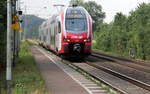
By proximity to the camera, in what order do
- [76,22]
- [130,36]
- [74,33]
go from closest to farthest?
[74,33]
[76,22]
[130,36]

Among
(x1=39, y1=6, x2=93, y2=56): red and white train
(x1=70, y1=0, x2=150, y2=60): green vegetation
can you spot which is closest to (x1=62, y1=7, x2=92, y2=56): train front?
(x1=39, y1=6, x2=93, y2=56): red and white train

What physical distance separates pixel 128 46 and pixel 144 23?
4.34m

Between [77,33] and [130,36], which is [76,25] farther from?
[130,36]

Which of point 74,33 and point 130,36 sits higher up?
point 74,33

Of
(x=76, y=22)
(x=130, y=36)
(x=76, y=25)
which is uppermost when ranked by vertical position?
(x=76, y=22)

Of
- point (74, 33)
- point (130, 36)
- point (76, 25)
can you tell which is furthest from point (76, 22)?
point (130, 36)

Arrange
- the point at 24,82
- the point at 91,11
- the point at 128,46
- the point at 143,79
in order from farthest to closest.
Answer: the point at 91,11, the point at 128,46, the point at 143,79, the point at 24,82

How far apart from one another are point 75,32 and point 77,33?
0.17 m

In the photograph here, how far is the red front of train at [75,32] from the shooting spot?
28281 mm

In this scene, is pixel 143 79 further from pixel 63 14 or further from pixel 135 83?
pixel 63 14

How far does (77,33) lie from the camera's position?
28.4 metres

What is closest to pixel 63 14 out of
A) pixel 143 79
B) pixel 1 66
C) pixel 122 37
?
pixel 1 66

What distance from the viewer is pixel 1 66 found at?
22266 mm

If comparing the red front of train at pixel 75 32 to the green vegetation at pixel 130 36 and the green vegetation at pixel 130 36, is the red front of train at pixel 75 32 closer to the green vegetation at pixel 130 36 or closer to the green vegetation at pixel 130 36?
the green vegetation at pixel 130 36
